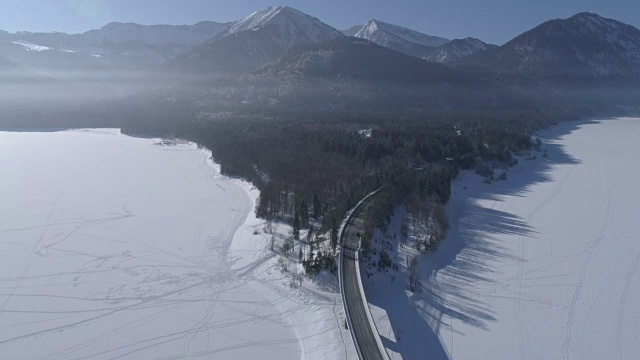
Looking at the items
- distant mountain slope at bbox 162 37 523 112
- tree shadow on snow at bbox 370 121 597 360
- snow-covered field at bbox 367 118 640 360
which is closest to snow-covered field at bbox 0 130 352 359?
tree shadow on snow at bbox 370 121 597 360

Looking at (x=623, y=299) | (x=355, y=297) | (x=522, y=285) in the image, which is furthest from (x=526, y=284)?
(x=355, y=297)

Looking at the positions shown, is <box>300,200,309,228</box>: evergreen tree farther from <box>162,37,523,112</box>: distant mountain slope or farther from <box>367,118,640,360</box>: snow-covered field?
<box>162,37,523,112</box>: distant mountain slope

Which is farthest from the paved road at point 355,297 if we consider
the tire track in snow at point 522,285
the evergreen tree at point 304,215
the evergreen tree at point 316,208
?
the tire track in snow at point 522,285

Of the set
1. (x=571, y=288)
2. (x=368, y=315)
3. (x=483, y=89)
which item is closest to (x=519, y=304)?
(x=571, y=288)

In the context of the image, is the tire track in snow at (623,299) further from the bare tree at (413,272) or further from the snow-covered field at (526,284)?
the bare tree at (413,272)

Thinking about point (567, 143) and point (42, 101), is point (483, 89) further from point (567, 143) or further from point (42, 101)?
point (42, 101)
